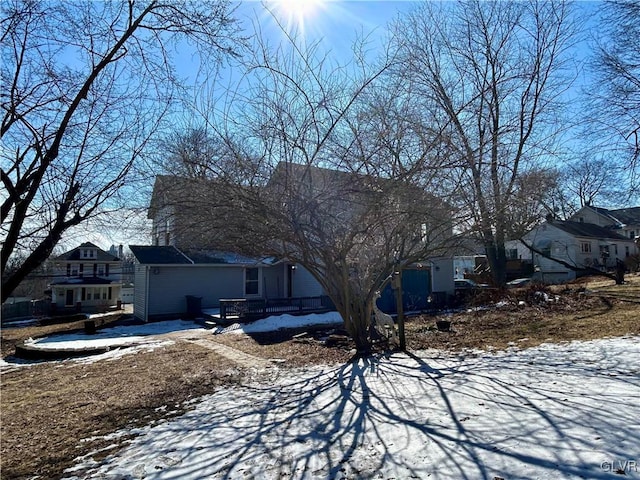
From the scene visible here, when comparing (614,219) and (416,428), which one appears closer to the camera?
(416,428)

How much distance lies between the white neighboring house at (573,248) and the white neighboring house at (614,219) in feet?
18.7

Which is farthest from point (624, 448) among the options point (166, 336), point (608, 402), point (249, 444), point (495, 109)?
point (166, 336)

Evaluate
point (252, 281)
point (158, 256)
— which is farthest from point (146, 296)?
point (252, 281)

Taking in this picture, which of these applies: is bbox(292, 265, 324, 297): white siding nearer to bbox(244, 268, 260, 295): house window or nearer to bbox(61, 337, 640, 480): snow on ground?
bbox(244, 268, 260, 295): house window

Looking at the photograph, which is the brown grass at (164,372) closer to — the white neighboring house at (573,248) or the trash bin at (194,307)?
the trash bin at (194,307)

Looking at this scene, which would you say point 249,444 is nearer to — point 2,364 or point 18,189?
point 18,189

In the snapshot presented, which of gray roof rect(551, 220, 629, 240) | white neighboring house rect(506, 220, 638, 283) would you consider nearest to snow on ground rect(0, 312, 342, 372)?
white neighboring house rect(506, 220, 638, 283)

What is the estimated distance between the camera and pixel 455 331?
400 inches

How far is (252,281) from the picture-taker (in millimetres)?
19594

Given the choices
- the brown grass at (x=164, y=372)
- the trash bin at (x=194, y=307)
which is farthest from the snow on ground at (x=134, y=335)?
the brown grass at (x=164, y=372)

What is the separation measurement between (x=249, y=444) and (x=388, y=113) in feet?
18.2

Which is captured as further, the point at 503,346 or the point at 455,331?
Result: the point at 455,331

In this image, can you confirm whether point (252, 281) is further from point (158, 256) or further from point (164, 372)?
point (164, 372)

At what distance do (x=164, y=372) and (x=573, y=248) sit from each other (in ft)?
114
